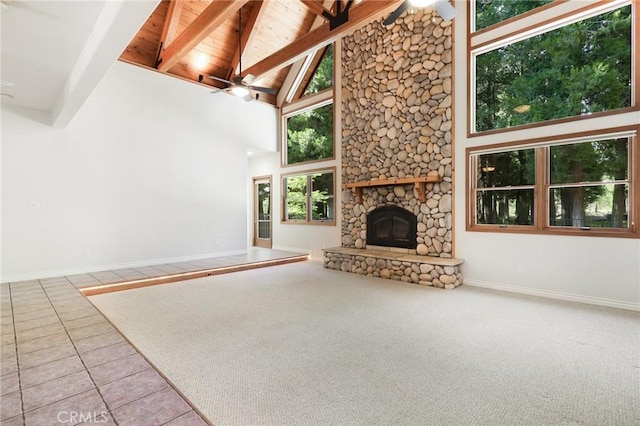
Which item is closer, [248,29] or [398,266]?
[398,266]

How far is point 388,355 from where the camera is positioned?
2.63 metres

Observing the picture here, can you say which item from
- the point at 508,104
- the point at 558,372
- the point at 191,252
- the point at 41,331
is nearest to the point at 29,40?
the point at 41,331

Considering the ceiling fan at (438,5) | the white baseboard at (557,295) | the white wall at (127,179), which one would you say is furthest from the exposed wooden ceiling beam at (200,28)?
the white baseboard at (557,295)

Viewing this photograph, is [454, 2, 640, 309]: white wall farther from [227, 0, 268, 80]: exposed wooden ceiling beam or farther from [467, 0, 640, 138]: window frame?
[227, 0, 268, 80]: exposed wooden ceiling beam

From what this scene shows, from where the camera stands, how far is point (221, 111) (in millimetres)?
7492

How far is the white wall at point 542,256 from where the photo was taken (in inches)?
152

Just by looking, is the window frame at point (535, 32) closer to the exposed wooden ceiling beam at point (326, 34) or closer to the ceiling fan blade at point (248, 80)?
the exposed wooden ceiling beam at point (326, 34)

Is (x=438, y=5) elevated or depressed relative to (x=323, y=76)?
depressed

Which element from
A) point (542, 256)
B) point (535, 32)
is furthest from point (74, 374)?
point (535, 32)

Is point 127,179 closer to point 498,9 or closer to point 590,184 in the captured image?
point 498,9

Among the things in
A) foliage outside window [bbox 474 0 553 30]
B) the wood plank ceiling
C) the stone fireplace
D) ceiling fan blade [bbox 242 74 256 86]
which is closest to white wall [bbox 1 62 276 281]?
the wood plank ceiling

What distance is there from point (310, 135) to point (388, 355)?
6501mm

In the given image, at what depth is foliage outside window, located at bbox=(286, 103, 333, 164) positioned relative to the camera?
304 inches

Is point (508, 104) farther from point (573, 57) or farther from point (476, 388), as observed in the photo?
point (476, 388)
